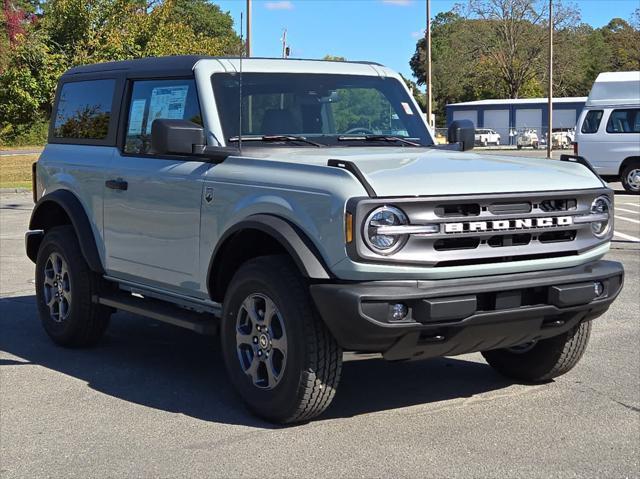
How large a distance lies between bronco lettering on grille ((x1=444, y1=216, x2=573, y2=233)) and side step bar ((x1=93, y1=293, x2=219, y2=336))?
1.69 meters

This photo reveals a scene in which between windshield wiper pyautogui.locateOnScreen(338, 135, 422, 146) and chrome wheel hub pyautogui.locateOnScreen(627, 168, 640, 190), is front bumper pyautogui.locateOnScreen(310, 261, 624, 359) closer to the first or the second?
windshield wiper pyautogui.locateOnScreen(338, 135, 422, 146)

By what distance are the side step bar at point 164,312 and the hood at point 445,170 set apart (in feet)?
3.41

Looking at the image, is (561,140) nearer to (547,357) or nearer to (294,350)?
(547,357)

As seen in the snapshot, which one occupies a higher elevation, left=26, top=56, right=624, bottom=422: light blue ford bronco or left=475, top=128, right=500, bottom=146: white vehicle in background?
left=475, top=128, right=500, bottom=146: white vehicle in background

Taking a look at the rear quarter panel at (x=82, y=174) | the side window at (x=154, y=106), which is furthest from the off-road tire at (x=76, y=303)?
the side window at (x=154, y=106)

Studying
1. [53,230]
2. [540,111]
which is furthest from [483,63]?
[53,230]

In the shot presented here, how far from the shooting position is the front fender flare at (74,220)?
7000 mm

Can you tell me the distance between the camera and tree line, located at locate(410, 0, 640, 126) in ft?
238

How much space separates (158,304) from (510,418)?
2.42 meters

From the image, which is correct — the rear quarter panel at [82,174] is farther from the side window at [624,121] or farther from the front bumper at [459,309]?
the side window at [624,121]

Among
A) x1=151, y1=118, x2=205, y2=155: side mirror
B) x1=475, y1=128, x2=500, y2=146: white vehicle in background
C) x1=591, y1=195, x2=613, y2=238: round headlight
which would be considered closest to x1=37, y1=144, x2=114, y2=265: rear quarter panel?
x1=151, y1=118, x2=205, y2=155: side mirror

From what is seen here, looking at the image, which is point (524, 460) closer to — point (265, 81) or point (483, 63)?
point (265, 81)

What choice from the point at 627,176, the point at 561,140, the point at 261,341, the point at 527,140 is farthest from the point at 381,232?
the point at 527,140

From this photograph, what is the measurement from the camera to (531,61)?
76375 millimetres
